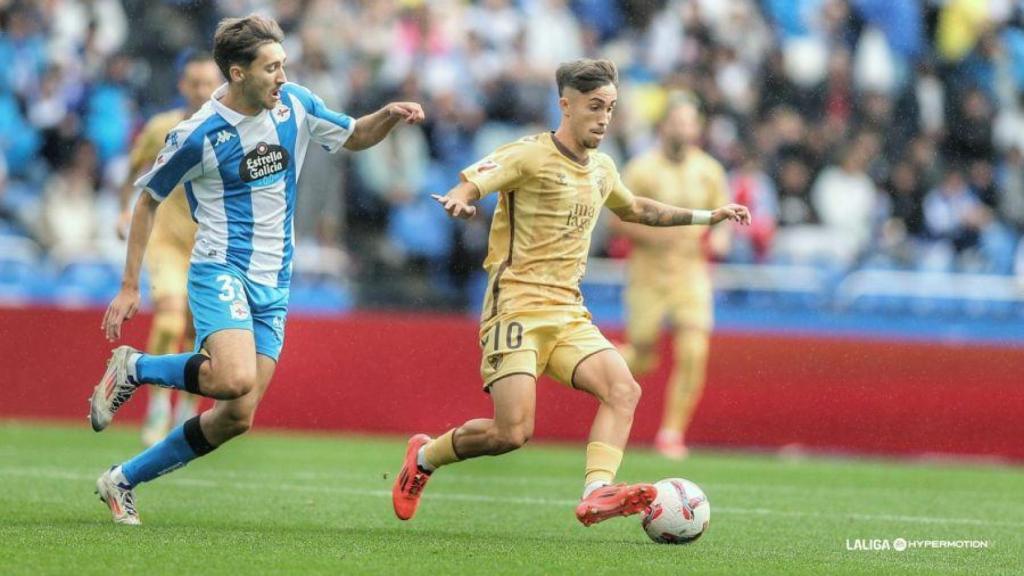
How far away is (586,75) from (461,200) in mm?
1052

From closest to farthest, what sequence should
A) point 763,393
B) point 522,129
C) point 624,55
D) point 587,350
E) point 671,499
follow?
point 671,499 → point 587,350 → point 763,393 → point 522,129 → point 624,55

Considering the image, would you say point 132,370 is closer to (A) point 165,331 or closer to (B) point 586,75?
(B) point 586,75

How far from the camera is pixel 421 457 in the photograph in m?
8.52

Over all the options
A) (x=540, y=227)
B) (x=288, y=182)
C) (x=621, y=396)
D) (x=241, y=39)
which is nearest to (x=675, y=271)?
(x=540, y=227)

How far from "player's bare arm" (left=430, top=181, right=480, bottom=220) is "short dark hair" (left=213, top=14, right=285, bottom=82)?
1131 millimetres

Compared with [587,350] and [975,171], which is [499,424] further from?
[975,171]

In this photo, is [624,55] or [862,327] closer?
[862,327]

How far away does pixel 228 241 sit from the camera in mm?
8016

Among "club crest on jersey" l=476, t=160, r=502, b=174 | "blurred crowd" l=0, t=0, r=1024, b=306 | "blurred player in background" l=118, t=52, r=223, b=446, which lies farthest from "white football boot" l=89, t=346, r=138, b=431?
"blurred crowd" l=0, t=0, r=1024, b=306

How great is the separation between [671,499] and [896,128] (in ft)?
43.1

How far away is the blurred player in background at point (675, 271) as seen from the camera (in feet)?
46.3

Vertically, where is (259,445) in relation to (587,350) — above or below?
below

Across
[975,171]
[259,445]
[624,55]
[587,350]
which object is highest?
[624,55]

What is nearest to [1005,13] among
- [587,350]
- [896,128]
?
[896,128]
